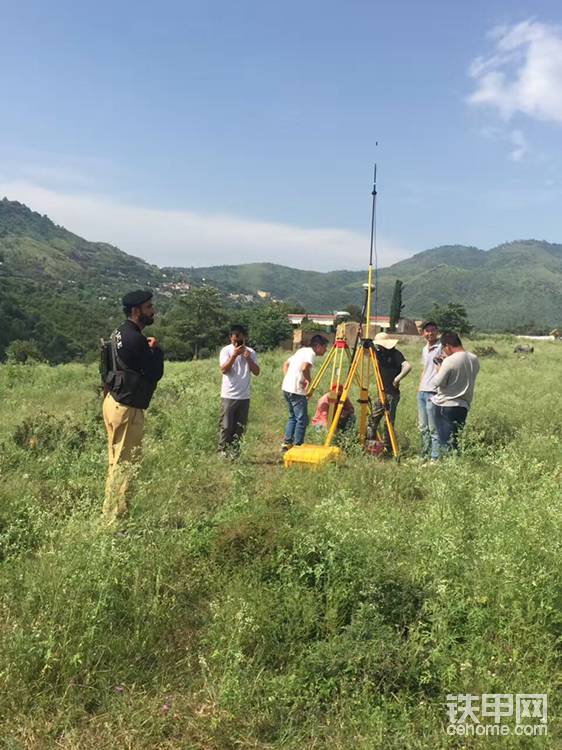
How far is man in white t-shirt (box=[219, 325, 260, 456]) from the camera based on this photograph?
6512 mm

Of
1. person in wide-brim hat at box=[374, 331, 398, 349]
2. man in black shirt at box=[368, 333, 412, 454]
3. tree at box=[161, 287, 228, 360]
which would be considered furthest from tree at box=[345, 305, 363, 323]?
tree at box=[161, 287, 228, 360]

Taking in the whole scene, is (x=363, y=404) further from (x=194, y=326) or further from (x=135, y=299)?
(x=194, y=326)

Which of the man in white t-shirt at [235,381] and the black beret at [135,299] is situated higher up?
the black beret at [135,299]

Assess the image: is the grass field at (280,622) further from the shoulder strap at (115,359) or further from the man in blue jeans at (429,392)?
the man in blue jeans at (429,392)

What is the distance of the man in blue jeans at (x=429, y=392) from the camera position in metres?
6.59

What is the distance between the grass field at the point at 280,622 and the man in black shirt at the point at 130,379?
1.72ft

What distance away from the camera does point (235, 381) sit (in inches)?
258

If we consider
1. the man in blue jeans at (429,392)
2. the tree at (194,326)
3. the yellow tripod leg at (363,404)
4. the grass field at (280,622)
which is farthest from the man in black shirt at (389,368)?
the tree at (194,326)

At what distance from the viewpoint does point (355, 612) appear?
9.15 feet

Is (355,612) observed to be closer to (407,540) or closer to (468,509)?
(407,540)

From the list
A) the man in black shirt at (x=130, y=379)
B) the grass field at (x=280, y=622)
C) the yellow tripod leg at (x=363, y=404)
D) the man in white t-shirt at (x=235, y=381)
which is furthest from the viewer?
the yellow tripod leg at (x=363, y=404)

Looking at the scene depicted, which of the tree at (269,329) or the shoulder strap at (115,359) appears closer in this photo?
the shoulder strap at (115,359)

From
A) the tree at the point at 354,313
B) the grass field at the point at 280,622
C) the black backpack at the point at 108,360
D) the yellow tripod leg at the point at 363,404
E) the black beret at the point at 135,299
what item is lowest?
the grass field at the point at 280,622

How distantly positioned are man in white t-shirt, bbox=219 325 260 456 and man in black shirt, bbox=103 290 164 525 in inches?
86.4
